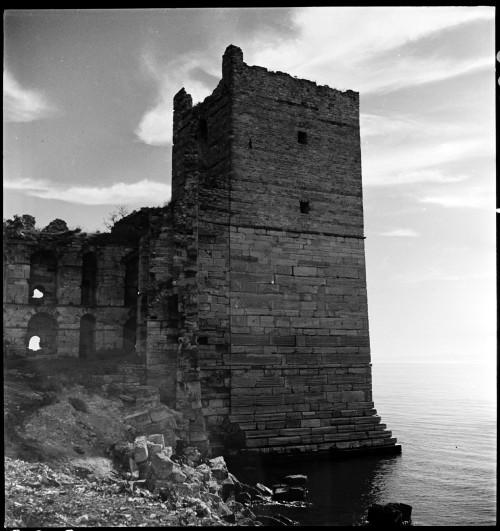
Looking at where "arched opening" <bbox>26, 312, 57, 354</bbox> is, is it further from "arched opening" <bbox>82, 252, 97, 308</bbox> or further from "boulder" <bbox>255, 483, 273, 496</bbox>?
"boulder" <bbox>255, 483, 273, 496</bbox>

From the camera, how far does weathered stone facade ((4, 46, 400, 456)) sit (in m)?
17.3

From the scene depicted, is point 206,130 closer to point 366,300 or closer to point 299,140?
point 299,140

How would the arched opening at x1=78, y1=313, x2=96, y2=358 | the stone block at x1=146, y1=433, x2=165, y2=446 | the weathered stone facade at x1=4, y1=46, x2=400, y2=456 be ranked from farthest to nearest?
1. the arched opening at x1=78, y1=313, x2=96, y2=358
2. the weathered stone facade at x1=4, y1=46, x2=400, y2=456
3. the stone block at x1=146, y1=433, x2=165, y2=446

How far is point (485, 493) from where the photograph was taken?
1581 centimetres

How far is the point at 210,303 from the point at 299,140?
Answer: 659cm

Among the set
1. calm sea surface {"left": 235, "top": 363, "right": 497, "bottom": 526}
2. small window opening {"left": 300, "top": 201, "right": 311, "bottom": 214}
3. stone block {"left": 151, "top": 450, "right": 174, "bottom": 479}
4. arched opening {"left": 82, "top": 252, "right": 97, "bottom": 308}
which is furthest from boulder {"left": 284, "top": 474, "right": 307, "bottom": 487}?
arched opening {"left": 82, "top": 252, "right": 97, "bottom": 308}

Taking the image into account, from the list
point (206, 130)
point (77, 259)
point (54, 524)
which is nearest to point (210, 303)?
point (77, 259)

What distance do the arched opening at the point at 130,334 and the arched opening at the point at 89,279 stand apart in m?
1.33

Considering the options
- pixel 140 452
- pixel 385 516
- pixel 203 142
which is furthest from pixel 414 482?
pixel 203 142

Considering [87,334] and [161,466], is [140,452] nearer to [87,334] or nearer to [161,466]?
[161,466]

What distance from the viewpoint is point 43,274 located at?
64.1 feet

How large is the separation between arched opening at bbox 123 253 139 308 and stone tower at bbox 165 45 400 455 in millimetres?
3005

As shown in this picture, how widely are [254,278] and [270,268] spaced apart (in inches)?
27.0

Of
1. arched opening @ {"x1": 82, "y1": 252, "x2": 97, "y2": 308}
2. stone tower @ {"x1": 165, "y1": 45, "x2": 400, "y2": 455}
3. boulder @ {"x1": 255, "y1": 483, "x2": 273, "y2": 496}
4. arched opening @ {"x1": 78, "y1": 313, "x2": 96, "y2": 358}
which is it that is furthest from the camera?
arched opening @ {"x1": 82, "y1": 252, "x2": 97, "y2": 308}
